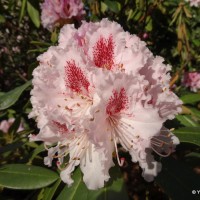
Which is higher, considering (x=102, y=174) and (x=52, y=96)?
(x=52, y=96)

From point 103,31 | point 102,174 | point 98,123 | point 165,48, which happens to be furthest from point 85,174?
point 165,48

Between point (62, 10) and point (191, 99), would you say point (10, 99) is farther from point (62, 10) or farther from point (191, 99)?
point (191, 99)

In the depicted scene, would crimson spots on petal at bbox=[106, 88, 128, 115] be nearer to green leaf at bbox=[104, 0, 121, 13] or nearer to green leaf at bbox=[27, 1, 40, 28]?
green leaf at bbox=[104, 0, 121, 13]

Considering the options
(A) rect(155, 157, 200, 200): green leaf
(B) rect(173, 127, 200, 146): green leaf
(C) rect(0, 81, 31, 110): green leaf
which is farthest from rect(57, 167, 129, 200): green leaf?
(C) rect(0, 81, 31, 110): green leaf

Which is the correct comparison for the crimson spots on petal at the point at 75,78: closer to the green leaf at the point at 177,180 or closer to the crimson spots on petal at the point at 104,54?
the crimson spots on petal at the point at 104,54

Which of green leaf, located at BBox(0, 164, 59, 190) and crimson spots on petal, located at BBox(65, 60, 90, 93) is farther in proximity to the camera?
green leaf, located at BBox(0, 164, 59, 190)

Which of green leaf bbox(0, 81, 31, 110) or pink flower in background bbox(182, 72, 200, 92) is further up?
green leaf bbox(0, 81, 31, 110)

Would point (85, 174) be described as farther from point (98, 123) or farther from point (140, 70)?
point (140, 70)
